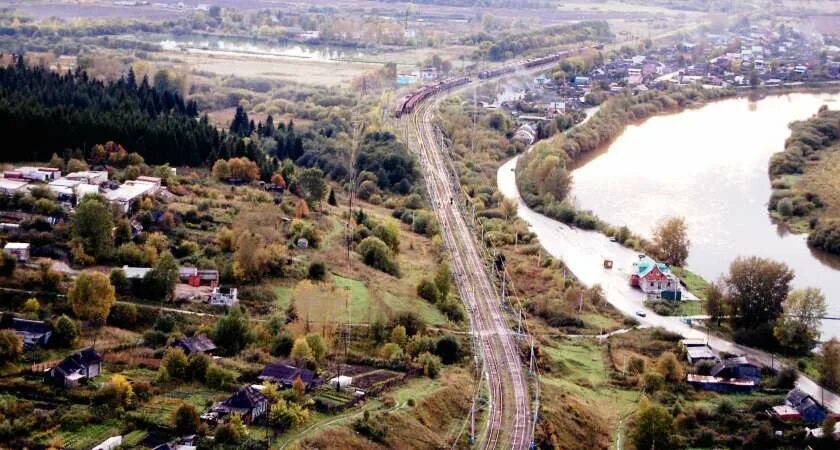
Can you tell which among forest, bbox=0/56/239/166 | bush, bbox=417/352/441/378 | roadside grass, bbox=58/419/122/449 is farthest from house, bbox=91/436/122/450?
forest, bbox=0/56/239/166

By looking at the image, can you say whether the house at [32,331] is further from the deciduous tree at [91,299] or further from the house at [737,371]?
the house at [737,371]

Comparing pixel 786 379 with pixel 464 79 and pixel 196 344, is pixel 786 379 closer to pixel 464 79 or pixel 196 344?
pixel 196 344


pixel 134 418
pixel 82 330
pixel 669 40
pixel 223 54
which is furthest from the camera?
pixel 669 40

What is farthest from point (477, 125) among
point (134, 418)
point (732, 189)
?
point (134, 418)

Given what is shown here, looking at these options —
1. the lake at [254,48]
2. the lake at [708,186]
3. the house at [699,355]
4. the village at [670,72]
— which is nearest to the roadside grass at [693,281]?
the lake at [708,186]

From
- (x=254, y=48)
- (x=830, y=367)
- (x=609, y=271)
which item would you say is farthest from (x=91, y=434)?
(x=254, y=48)

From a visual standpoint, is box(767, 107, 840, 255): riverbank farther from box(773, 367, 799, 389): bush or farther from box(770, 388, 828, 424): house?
box(770, 388, 828, 424): house

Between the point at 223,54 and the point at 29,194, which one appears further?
the point at 223,54

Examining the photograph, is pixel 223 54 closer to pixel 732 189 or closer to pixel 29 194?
pixel 732 189
